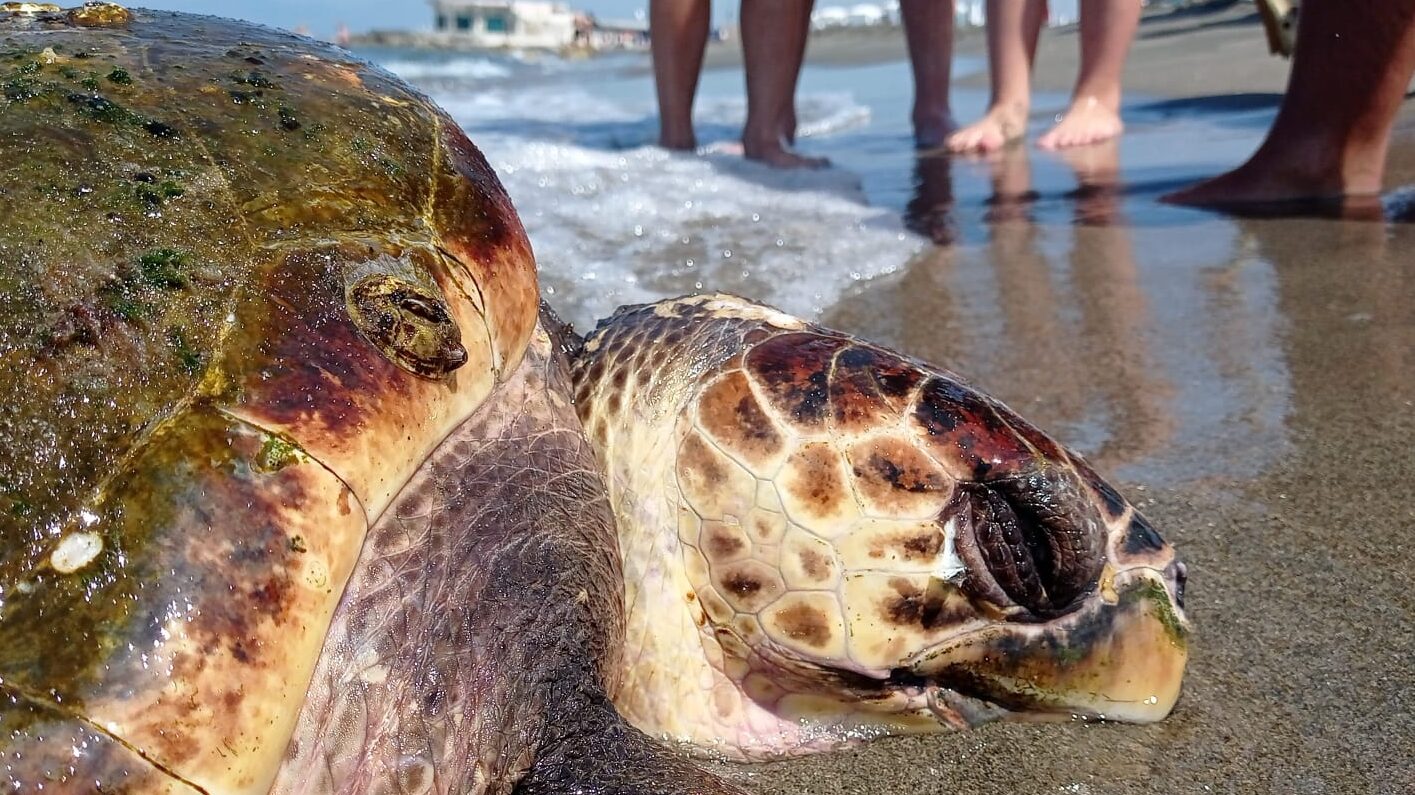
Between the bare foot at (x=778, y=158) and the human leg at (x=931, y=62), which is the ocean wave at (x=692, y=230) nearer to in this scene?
the bare foot at (x=778, y=158)

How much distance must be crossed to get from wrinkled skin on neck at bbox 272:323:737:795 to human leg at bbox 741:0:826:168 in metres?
4.21

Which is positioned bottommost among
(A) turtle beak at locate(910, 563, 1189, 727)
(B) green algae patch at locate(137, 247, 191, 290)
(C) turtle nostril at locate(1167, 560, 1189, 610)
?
(A) turtle beak at locate(910, 563, 1189, 727)

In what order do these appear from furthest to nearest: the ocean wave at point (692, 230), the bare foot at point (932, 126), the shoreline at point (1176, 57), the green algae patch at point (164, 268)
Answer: the shoreline at point (1176, 57)
the bare foot at point (932, 126)
the ocean wave at point (692, 230)
the green algae patch at point (164, 268)

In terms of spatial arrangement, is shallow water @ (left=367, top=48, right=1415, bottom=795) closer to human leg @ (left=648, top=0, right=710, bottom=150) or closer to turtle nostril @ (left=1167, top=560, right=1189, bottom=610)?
turtle nostril @ (left=1167, top=560, right=1189, bottom=610)

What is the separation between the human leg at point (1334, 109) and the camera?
340 centimetres

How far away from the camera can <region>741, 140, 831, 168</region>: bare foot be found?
16.5ft

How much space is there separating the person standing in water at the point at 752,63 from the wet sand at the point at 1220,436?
128 cm

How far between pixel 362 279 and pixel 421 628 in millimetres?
336

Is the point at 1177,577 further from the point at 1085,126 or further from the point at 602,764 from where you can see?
the point at 1085,126

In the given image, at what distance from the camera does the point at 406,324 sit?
0.97 meters

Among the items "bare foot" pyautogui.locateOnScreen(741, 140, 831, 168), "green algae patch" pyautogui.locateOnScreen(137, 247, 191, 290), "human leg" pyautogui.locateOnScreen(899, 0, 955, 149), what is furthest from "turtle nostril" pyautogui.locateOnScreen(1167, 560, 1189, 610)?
"human leg" pyautogui.locateOnScreen(899, 0, 955, 149)

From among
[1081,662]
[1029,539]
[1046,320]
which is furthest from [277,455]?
[1046,320]

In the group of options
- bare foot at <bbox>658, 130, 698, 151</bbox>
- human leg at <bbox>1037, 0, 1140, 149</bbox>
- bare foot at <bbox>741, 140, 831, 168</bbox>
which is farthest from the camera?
human leg at <bbox>1037, 0, 1140, 149</bbox>

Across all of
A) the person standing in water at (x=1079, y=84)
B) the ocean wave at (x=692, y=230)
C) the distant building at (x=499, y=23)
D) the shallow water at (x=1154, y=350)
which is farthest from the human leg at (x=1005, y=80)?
the distant building at (x=499, y=23)
